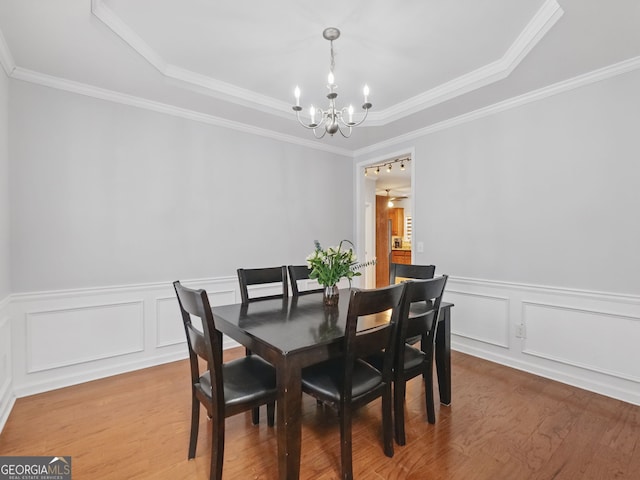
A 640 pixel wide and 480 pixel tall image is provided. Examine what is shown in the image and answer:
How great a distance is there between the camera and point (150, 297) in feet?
10.1

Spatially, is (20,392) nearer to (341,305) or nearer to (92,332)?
(92,332)

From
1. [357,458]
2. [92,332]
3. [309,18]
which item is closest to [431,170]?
[309,18]

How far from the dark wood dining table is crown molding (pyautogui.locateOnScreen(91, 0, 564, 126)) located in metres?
1.96

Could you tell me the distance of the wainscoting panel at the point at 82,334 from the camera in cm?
257

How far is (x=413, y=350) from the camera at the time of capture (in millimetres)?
2164

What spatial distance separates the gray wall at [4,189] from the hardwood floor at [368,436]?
94cm

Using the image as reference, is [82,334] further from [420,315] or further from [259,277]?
[420,315]

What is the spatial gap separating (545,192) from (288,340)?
2697mm

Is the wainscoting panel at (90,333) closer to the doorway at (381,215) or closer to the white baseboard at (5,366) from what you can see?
the white baseboard at (5,366)

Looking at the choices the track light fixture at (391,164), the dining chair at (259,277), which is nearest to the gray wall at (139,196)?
the track light fixture at (391,164)

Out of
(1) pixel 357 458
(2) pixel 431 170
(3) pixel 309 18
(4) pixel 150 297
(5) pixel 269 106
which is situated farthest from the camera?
Result: (2) pixel 431 170

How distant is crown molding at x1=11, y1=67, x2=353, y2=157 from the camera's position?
2549 millimetres

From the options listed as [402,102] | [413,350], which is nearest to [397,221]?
[402,102]

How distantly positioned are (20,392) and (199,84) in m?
2.86
